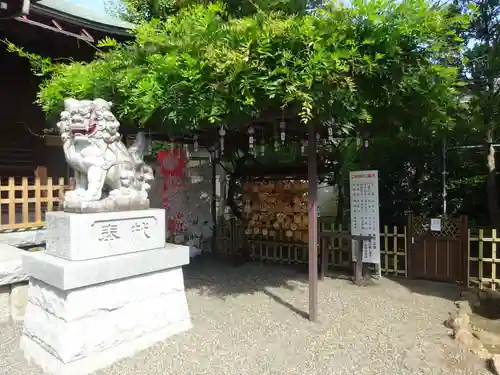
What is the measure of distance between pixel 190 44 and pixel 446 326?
4242 mm

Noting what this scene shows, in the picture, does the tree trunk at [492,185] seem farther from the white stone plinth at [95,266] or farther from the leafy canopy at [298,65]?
the white stone plinth at [95,266]

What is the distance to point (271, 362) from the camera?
12.5ft

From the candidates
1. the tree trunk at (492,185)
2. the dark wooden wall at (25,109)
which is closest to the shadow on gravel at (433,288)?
the tree trunk at (492,185)

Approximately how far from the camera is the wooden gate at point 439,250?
6313 millimetres

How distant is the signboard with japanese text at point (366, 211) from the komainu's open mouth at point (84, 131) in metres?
4.32

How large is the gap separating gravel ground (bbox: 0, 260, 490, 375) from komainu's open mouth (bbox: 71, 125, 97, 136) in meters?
2.30

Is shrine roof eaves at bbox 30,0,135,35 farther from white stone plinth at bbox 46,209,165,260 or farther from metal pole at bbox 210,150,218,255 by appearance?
white stone plinth at bbox 46,209,165,260

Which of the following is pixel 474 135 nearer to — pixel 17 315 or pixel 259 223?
pixel 259 223

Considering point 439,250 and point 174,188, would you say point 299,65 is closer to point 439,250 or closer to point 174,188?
point 439,250

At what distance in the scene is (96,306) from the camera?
12.5 feet

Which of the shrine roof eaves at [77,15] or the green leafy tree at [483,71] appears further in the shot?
the green leafy tree at [483,71]

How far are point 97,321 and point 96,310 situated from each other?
0.11 m

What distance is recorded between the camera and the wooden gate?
6.31 meters

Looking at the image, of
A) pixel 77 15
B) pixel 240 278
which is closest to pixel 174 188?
pixel 240 278
